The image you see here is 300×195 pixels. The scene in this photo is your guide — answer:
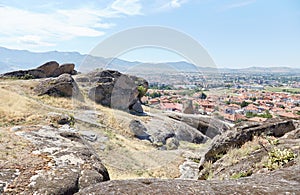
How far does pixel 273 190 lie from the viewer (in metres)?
3.79

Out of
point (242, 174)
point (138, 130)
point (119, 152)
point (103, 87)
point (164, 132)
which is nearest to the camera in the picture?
point (242, 174)

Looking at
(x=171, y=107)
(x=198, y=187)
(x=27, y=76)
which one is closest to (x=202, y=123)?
(x=171, y=107)

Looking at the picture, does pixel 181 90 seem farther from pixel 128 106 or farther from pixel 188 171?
pixel 188 171

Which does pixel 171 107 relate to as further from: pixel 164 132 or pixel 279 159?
pixel 279 159

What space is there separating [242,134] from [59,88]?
2180 cm

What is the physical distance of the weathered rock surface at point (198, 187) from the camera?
149 inches

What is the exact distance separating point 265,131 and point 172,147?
1483 centimetres

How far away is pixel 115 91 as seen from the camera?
33.1m

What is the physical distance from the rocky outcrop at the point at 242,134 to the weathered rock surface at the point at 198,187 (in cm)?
610

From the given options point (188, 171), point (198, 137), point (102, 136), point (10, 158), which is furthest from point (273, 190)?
point (198, 137)

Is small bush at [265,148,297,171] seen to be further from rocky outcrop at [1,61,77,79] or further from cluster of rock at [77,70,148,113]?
rocky outcrop at [1,61,77,79]

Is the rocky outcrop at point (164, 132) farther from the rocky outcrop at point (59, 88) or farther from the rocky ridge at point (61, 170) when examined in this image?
the rocky ridge at point (61, 170)

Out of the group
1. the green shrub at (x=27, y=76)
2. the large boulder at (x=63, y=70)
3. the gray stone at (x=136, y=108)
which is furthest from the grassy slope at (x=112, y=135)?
the large boulder at (x=63, y=70)

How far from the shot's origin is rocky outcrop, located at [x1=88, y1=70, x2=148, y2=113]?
31906 mm
